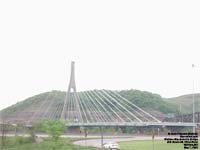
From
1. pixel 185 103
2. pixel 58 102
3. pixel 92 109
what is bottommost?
pixel 92 109

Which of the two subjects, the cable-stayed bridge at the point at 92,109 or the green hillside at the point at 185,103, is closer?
the cable-stayed bridge at the point at 92,109

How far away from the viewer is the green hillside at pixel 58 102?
94.4 m

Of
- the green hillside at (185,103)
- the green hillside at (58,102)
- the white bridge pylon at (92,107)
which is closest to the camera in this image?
the white bridge pylon at (92,107)

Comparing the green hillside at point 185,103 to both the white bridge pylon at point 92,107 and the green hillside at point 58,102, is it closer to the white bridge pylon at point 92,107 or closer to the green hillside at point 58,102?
the green hillside at point 58,102

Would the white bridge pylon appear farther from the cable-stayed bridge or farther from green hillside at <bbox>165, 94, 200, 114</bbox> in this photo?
green hillside at <bbox>165, 94, 200, 114</bbox>

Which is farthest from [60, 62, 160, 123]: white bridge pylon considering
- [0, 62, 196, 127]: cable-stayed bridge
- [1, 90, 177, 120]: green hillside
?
[1, 90, 177, 120]: green hillside

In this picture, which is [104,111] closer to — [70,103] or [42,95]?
[70,103]

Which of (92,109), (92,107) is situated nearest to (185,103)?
(92,109)

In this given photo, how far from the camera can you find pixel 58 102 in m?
90.6

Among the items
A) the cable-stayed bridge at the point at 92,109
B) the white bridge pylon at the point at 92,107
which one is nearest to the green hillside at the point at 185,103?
the cable-stayed bridge at the point at 92,109

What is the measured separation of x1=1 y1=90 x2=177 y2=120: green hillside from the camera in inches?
3718

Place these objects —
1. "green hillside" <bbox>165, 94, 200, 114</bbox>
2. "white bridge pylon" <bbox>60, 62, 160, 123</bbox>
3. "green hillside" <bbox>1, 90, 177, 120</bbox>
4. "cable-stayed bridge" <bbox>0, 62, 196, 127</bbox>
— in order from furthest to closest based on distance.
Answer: "green hillside" <bbox>165, 94, 200, 114</bbox> < "green hillside" <bbox>1, 90, 177, 120</bbox> < "white bridge pylon" <bbox>60, 62, 160, 123</bbox> < "cable-stayed bridge" <bbox>0, 62, 196, 127</bbox>

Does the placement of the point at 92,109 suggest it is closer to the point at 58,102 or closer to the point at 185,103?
the point at 58,102

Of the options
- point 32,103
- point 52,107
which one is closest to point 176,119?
point 52,107
